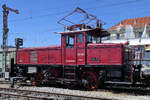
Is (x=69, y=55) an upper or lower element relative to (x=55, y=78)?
upper

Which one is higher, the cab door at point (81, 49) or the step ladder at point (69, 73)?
the cab door at point (81, 49)

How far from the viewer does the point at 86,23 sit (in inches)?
448

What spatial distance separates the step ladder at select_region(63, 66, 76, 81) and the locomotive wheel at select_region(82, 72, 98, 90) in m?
0.67

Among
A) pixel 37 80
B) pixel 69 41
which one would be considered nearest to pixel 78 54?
pixel 69 41

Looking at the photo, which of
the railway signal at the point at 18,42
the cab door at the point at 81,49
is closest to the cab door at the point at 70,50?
the cab door at the point at 81,49

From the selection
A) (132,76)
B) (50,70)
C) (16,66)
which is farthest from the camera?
(16,66)

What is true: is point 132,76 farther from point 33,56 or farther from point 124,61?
point 33,56

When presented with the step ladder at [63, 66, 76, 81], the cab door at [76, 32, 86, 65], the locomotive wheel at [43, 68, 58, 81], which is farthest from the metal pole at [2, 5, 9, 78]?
the cab door at [76, 32, 86, 65]

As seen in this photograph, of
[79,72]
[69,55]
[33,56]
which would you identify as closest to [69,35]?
[69,55]

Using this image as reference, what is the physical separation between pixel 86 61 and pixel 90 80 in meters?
1.24

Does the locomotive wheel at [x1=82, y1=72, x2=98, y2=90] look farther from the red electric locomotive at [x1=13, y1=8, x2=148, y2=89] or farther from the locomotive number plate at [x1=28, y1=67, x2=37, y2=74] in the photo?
the locomotive number plate at [x1=28, y1=67, x2=37, y2=74]

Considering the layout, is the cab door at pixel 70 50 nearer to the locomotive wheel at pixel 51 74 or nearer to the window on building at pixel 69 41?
the window on building at pixel 69 41

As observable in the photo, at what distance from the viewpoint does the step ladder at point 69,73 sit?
11.0m

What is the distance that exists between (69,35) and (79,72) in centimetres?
257
